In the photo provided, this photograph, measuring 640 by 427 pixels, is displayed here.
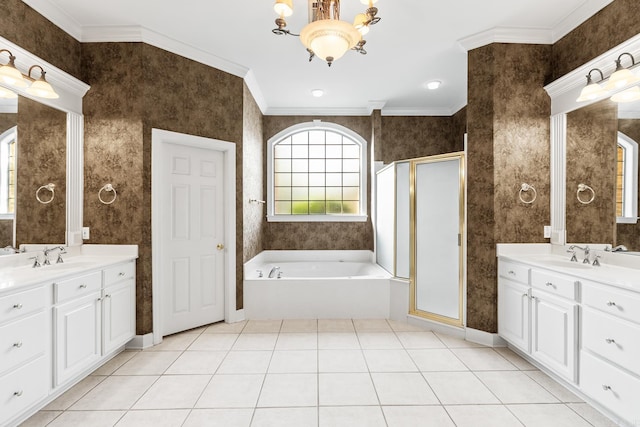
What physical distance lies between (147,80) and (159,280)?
6.11 ft

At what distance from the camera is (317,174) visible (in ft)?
17.8

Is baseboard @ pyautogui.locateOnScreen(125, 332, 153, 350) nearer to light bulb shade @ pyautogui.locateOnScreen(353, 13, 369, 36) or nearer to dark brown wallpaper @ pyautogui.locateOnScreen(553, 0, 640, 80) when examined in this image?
light bulb shade @ pyautogui.locateOnScreen(353, 13, 369, 36)

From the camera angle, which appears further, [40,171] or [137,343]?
[137,343]

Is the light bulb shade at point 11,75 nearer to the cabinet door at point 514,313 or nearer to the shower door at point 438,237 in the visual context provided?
the shower door at point 438,237

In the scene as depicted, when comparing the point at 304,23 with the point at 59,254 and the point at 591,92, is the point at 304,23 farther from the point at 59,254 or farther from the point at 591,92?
the point at 59,254

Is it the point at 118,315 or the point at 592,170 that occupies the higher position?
the point at 592,170

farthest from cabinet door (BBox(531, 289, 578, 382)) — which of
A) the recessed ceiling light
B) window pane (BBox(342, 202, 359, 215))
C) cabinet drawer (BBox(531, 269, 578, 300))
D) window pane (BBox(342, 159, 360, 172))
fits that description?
window pane (BBox(342, 159, 360, 172))

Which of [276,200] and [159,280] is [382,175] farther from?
[159,280]

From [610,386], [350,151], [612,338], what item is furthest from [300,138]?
[610,386]

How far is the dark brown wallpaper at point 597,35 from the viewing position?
2342 millimetres

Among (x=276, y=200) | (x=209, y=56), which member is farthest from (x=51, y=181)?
(x=276, y=200)

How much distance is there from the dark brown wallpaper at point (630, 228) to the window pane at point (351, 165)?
11.1ft

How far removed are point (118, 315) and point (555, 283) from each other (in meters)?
3.42

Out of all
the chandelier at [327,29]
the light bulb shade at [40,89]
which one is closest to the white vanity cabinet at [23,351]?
the light bulb shade at [40,89]
